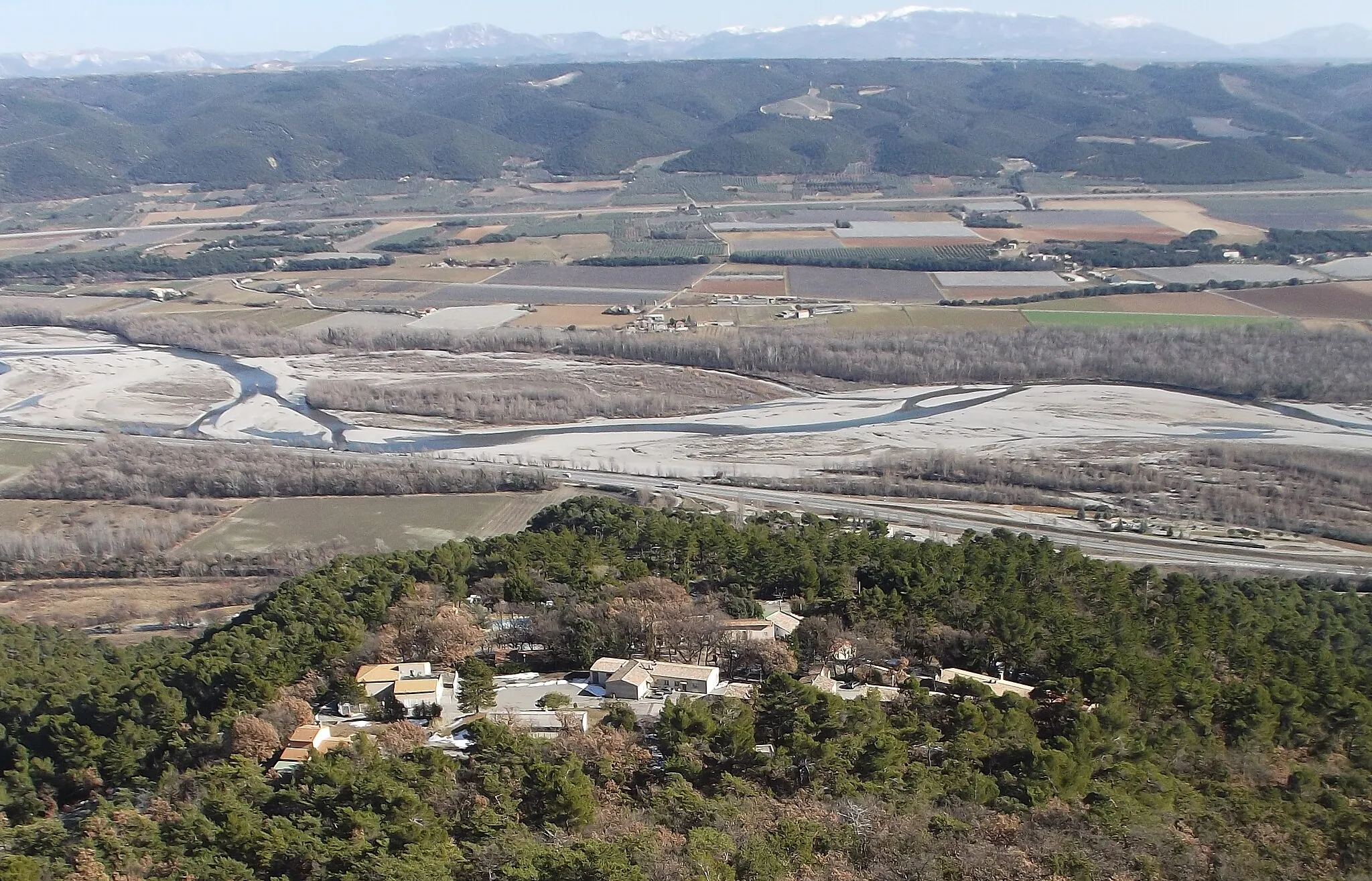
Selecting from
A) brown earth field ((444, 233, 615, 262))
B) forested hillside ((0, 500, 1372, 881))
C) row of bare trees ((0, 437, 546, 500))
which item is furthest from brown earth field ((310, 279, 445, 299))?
forested hillside ((0, 500, 1372, 881))

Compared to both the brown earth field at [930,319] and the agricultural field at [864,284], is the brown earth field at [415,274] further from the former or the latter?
the brown earth field at [930,319]

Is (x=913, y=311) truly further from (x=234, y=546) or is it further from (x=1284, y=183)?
(x=1284, y=183)

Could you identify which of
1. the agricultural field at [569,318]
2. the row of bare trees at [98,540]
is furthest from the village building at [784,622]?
the agricultural field at [569,318]

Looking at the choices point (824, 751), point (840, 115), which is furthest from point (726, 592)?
point (840, 115)

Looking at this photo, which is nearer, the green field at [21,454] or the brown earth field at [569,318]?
the green field at [21,454]

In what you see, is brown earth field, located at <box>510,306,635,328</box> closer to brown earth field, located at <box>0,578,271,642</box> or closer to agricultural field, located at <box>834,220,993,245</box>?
agricultural field, located at <box>834,220,993,245</box>
